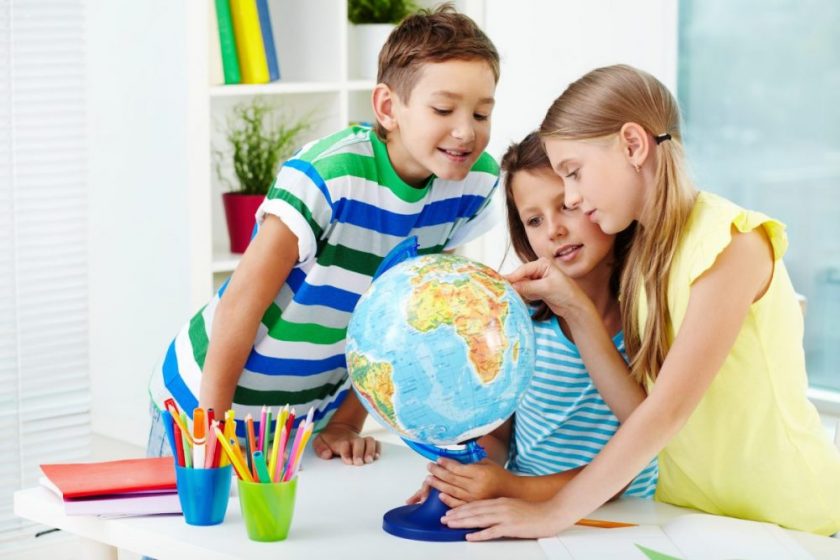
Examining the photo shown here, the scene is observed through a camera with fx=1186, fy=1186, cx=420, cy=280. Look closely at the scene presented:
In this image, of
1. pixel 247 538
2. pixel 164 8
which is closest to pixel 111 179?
pixel 164 8

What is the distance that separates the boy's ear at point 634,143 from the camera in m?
1.62

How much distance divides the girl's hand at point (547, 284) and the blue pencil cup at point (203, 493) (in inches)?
18.7

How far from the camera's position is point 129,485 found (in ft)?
5.22

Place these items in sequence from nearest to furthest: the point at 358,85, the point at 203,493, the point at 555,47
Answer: the point at 203,493 < the point at 358,85 < the point at 555,47

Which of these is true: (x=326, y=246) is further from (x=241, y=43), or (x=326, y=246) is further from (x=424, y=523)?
(x=241, y=43)

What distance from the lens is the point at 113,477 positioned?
1.63 metres

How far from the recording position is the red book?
1.58 meters

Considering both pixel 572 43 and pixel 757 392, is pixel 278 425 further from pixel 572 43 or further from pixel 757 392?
pixel 572 43

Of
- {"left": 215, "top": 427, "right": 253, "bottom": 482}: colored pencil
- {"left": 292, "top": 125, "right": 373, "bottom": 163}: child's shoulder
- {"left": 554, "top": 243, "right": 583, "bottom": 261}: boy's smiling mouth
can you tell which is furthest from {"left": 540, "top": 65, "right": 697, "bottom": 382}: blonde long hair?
{"left": 215, "top": 427, "right": 253, "bottom": 482}: colored pencil

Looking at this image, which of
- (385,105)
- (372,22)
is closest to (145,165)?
(372,22)

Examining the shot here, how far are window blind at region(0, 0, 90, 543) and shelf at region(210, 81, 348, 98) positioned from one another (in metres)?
0.37

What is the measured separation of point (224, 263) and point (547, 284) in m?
1.77

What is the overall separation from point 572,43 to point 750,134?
25.3 inches

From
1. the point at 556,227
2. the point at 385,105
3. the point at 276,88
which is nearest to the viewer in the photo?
the point at 556,227
